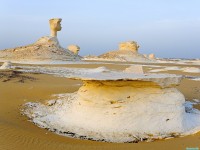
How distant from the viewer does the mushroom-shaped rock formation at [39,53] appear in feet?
90.9

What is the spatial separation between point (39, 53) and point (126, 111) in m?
20.8

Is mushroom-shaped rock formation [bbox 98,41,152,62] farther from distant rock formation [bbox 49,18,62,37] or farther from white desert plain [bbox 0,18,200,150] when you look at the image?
white desert plain [bbox 0,18,200,150]

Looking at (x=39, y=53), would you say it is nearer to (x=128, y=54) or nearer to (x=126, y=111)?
(x=128, y=54)

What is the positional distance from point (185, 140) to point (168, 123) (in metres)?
0.93

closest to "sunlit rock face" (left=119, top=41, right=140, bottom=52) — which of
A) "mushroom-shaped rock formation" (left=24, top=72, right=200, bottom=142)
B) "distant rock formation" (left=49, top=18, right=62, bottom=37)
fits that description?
"distant rock formation" (left=49, top=18, right=62, bottom=37)

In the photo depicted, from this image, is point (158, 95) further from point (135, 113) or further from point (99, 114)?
point (99, 114)

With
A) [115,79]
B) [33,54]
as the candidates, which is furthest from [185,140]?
[33,54]

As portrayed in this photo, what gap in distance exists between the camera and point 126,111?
808 cm

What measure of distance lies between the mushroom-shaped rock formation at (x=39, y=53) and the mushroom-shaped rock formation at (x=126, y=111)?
19.6 metres

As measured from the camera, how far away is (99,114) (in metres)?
8.20

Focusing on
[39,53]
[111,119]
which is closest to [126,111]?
[111,119]

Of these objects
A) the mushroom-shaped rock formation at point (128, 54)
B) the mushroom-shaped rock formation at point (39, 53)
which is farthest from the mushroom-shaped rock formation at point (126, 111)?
the mushroom-shaped rock formation at point (128, 54)

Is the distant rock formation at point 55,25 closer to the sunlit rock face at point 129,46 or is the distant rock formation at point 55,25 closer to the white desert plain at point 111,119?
the sunlit rock face at point 129,46

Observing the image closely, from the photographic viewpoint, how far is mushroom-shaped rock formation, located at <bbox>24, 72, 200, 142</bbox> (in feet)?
25.7
